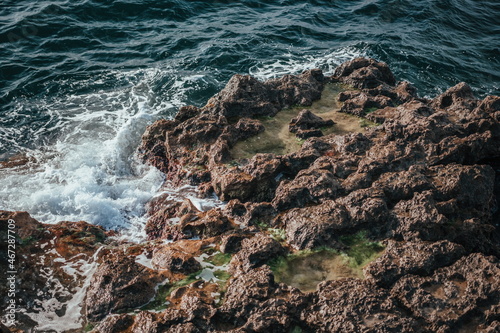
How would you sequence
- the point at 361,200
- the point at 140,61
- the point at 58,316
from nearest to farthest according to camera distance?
the point at 58,316, the point at 361,200, the point at 140,61

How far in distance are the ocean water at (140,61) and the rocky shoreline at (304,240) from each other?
194 cm

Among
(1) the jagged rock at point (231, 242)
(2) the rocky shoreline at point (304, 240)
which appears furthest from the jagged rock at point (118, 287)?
(1) the jagged rock at point (231, 242)

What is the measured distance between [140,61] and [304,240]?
15906 millimetres

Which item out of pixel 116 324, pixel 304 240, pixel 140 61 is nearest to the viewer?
pixel 116 324

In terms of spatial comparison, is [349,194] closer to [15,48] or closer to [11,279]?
[11,279]

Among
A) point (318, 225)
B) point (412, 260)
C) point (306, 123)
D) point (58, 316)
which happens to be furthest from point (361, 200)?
point (58, 316)

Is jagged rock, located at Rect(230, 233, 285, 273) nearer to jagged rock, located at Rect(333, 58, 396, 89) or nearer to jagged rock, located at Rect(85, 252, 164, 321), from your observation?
jagged rock, located at Rect(85, 252, 164, 321)

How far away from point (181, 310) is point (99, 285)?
74.0 inches

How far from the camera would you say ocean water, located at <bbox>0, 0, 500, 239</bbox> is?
1298 cm

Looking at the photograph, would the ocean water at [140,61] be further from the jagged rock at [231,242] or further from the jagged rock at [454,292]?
the jagged rock at [454,292]

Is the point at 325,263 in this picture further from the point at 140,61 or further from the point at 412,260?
the point at 140,61

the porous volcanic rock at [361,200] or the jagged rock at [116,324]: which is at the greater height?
the porous volcanic rock at [361,200]

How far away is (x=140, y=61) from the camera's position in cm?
2136

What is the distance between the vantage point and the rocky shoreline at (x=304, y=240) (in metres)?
7.20
